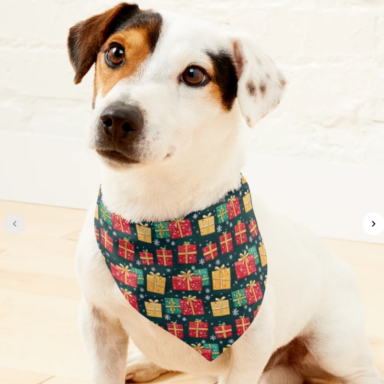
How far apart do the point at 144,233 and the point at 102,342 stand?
0.28 m

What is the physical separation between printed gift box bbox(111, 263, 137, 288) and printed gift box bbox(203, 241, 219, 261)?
0.16 m

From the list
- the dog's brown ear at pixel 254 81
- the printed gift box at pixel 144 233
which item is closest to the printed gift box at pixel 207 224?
the printed gift box at pixel 144 233

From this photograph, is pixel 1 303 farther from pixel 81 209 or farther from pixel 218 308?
pixel 81 209

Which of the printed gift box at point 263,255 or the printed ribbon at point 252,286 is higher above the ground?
the printed gift box at point 263,255

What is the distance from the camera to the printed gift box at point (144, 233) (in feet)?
4.23

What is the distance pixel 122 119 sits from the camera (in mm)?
1070

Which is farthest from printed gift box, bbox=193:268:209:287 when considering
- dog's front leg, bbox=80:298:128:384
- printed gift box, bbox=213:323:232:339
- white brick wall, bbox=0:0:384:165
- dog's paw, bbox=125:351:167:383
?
white brick wall, bbox=0:0:384:165

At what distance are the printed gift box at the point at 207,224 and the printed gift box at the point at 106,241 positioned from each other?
0.20 meters

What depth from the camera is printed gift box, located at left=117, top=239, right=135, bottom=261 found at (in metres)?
1.29

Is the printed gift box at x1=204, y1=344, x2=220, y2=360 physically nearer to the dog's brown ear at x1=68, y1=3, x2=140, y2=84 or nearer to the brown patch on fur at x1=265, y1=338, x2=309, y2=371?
the brown patch on fur at x1=265, y1=338, x2=309, y2=371

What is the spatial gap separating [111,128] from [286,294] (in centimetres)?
60

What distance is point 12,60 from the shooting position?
10.7 feet

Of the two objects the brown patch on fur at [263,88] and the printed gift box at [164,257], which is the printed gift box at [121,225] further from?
the brown patch on fur at [263,88]

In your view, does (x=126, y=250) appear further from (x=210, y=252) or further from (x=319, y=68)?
(x=319, y=68)
